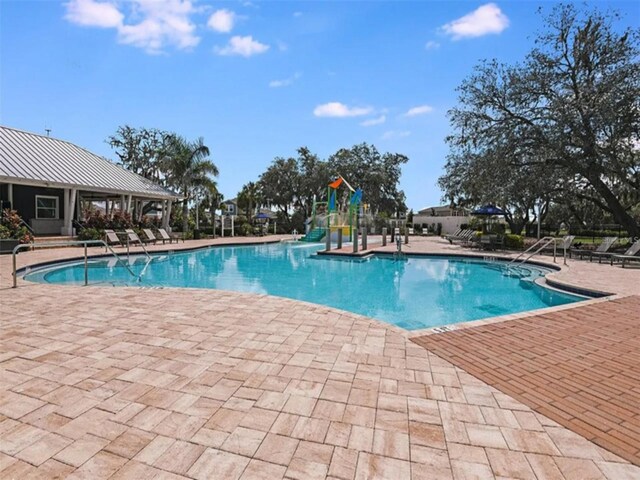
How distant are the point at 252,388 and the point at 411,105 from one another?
15.8 meters

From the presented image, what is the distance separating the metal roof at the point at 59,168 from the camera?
16.2 metres

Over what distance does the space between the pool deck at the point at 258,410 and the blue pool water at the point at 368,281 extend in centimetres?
326

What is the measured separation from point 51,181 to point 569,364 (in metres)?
19.3

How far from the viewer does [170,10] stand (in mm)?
8258

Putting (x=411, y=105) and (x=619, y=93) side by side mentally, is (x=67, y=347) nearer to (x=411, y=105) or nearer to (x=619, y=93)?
(x=411, y=105)

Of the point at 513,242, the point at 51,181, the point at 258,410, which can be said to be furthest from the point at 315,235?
the point at 258,410

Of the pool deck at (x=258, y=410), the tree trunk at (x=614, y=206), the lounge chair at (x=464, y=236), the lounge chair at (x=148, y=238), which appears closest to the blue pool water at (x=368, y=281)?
the pool deck at (x=258, y=410)

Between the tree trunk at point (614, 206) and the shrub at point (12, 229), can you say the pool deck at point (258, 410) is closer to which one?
the shrub at point (12, 229)

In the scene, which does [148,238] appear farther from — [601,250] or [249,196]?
[249,196]

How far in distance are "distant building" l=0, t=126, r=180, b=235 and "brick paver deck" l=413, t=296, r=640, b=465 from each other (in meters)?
18.1

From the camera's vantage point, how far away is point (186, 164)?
962 inches

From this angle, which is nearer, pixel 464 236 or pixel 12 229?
pixel 12 229

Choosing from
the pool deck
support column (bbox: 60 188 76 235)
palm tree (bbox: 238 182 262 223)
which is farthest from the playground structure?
the pool deck

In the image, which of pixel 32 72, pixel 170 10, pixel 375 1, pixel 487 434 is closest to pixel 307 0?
pixel 375 1
